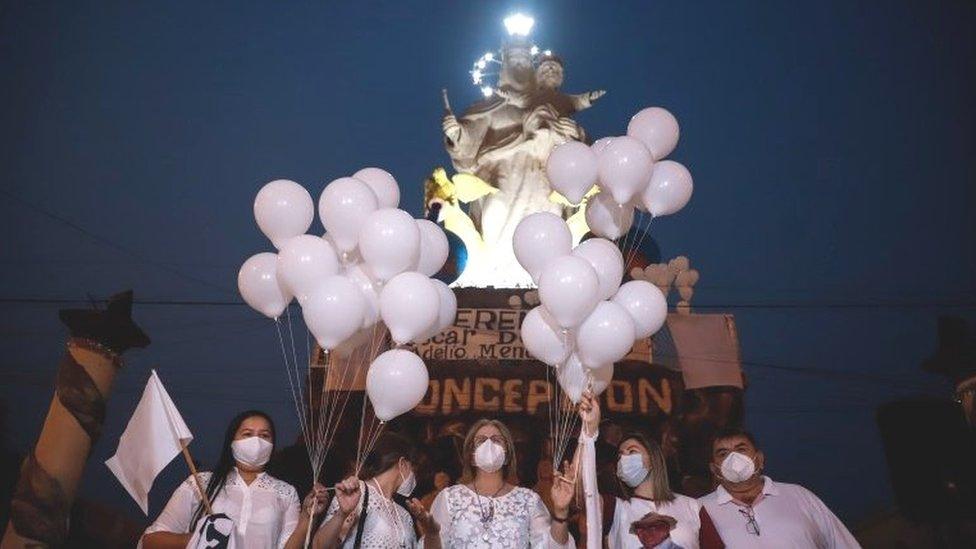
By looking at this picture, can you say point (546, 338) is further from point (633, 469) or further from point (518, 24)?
point (518, 24)

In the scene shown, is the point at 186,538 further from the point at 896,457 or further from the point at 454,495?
the point at 896,457

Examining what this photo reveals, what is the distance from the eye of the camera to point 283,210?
4977mm

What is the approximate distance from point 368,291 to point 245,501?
172cm

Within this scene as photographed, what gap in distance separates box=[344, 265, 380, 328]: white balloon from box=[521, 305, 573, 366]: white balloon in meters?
1.22

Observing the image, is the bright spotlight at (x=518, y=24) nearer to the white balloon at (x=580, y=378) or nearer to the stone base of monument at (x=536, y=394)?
the stone base of monument at (x=536, y=394)

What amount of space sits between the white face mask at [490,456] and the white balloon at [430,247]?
171 cm

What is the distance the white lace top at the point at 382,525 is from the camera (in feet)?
12.9

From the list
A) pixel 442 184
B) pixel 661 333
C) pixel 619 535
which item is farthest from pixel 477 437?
pixel 442 184

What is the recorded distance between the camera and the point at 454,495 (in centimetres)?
412

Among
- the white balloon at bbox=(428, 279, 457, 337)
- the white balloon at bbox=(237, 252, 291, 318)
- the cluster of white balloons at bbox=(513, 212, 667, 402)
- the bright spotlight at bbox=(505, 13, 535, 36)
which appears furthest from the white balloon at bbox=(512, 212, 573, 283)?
the bright spotlight at bbox=(505, 13, 535, 36)

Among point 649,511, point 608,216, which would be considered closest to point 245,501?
point 649,511

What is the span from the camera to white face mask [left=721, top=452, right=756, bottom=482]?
13.9 ft

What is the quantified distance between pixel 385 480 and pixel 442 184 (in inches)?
508

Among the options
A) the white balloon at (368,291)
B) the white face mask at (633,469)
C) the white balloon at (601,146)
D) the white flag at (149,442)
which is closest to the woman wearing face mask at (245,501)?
the white flag at (149,442)
